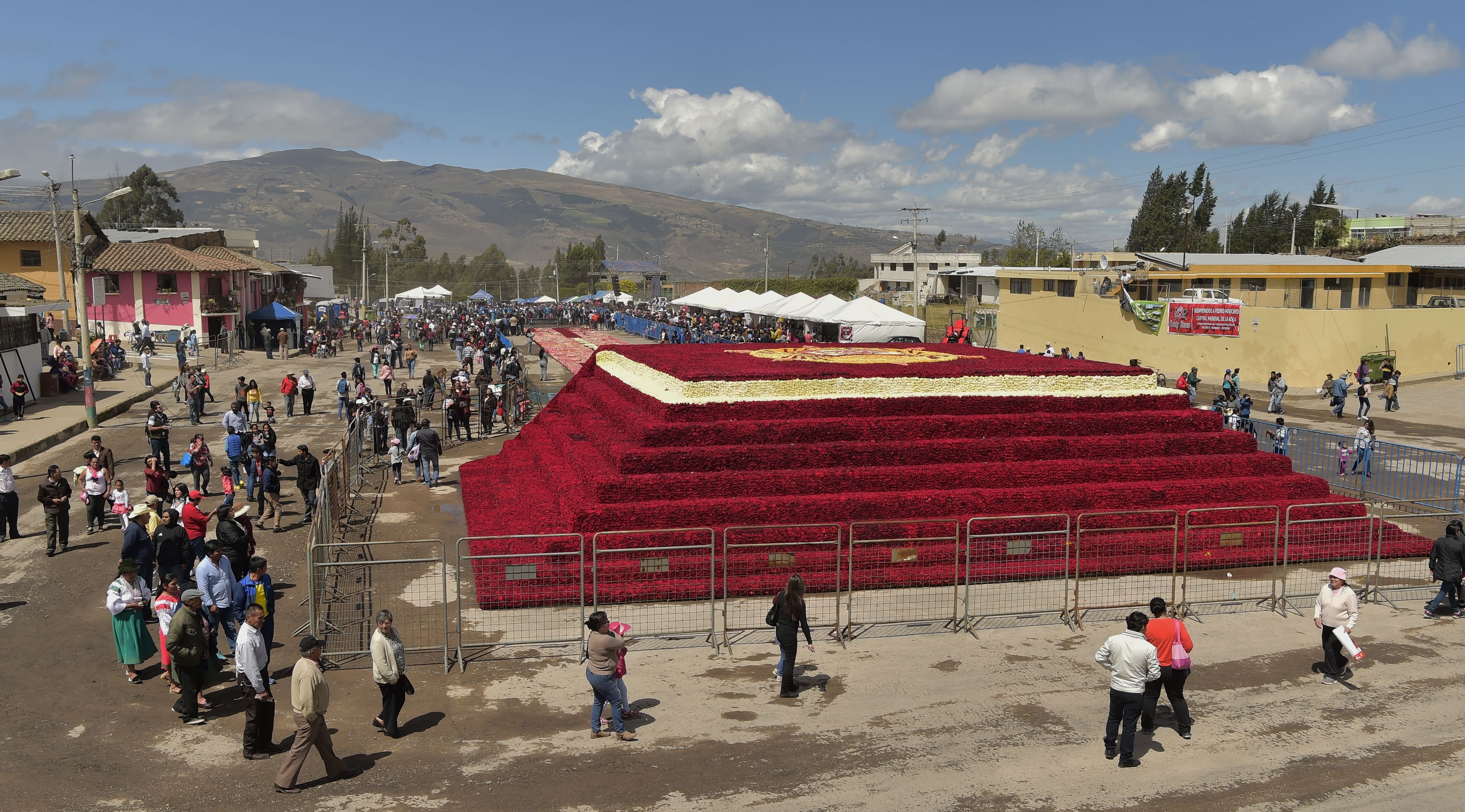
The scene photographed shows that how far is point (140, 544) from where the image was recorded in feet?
40.5

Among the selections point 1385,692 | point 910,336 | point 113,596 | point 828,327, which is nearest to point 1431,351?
point 910,336

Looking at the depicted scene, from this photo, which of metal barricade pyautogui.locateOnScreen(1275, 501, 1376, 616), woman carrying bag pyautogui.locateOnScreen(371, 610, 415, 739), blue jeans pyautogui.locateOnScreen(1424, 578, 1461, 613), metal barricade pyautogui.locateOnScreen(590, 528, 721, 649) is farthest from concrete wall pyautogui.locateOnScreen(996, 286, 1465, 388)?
woman carrying bag pyautogui.locateOnScreen(371, 610, 415, 739)

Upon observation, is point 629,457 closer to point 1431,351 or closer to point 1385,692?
point 1385,692

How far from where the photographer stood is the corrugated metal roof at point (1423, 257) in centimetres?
4650

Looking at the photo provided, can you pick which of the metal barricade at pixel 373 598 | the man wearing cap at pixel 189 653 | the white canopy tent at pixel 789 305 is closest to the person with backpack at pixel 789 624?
the metal barricade at pixel 373 598

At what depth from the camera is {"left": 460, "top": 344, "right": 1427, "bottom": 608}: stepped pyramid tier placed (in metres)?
14.5

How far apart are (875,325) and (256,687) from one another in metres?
33.0

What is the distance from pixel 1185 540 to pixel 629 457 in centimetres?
753

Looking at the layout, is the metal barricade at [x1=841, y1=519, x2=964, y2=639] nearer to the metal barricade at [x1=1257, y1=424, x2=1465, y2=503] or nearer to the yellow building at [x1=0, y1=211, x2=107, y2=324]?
the metal barricade at [x1=1257, y1=424, x2=1465, y2=503]

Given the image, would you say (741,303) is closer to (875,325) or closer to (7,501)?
(875,325)

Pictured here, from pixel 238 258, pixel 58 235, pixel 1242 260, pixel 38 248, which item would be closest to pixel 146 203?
pixel 238 258

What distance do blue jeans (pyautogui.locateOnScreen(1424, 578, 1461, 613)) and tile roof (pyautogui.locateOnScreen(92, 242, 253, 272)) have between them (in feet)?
164

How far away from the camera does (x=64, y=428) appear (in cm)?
2539

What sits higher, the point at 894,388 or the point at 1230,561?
the point at 894,388
